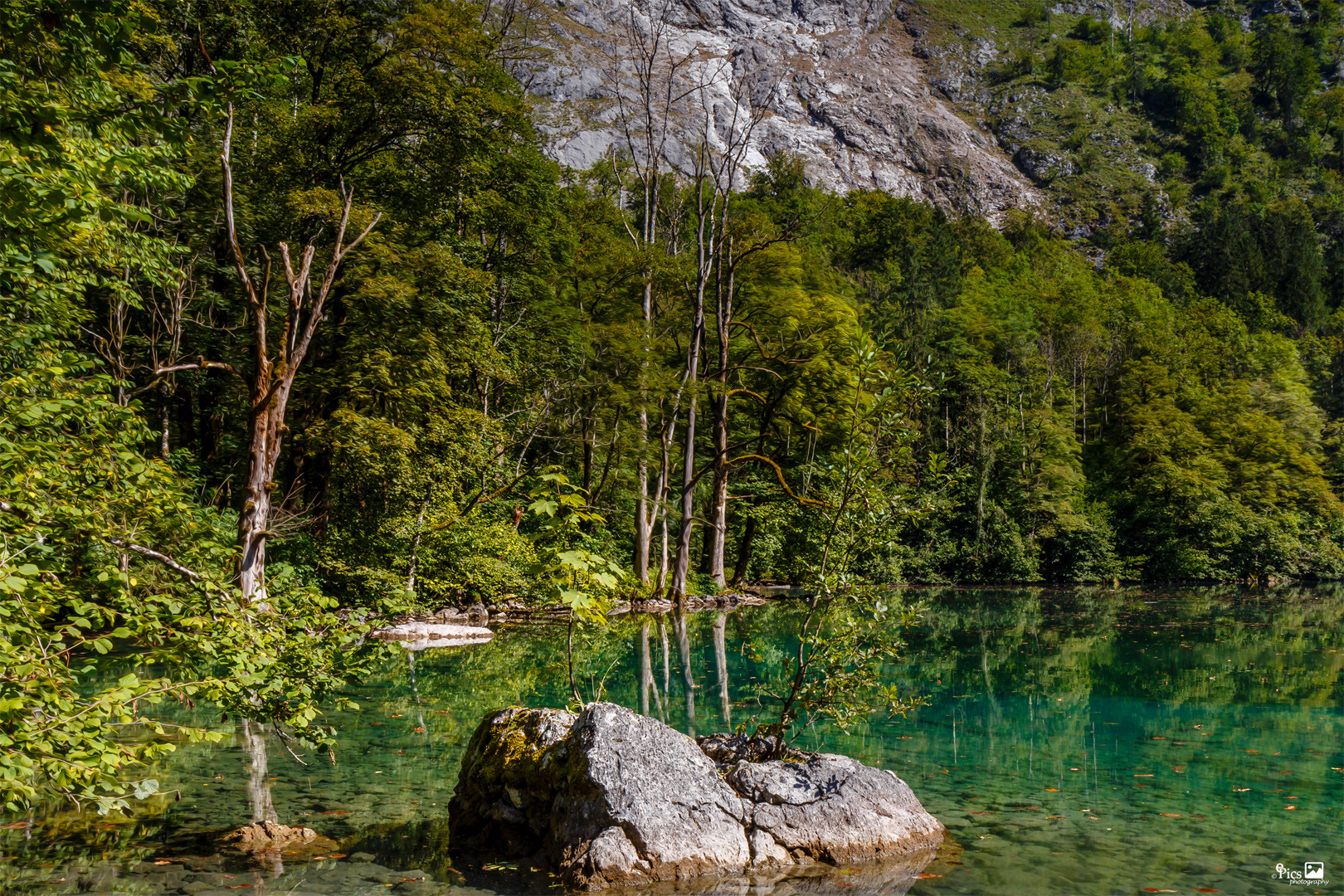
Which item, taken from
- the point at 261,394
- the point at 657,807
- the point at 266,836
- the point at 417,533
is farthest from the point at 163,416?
the point at 657,807

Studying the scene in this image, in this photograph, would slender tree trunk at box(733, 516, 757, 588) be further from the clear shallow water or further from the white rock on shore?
the white rock on shore

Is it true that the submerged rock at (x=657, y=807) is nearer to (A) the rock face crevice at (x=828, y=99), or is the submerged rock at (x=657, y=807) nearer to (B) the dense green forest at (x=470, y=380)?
(B) the dense green forest at (x=470, y=380)

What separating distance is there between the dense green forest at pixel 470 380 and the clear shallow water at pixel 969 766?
4.12 feet

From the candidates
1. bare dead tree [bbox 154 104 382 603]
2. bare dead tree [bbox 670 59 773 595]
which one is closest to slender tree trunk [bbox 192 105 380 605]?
bare dead tree [bbox 154 104 382 603]

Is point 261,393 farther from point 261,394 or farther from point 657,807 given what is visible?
point 657,807

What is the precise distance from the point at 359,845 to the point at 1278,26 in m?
143

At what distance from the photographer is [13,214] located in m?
3.98

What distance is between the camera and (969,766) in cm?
833

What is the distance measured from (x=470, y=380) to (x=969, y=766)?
18.7m

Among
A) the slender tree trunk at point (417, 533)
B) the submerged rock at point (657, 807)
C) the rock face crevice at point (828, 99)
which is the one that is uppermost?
the rock face crevice at point (828, 99)

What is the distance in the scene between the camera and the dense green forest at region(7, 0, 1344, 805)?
473 cm

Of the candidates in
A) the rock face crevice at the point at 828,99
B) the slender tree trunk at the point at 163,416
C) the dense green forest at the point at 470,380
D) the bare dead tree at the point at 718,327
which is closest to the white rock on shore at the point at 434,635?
the dense green forest at the point at 470,380

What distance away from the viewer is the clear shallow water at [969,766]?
5449 mm

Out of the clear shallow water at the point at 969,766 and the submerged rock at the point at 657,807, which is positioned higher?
the submerged rock at the point at 657,807
